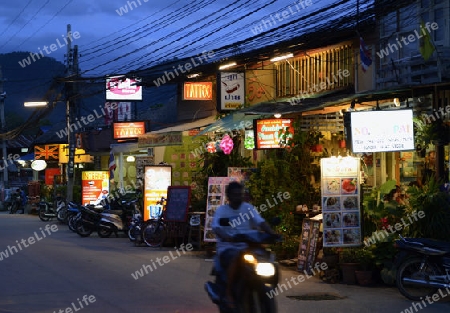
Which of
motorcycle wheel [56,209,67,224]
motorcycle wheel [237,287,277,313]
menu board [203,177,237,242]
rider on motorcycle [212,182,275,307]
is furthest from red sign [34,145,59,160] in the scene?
motorcycle wheel [237,287,277,313]

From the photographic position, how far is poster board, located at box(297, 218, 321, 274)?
13383 mm

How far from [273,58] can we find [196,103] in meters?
7.84

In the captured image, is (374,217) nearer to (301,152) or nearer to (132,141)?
(301,152)

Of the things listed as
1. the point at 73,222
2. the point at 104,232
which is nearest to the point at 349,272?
the point at 104,232

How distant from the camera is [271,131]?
54.2ft

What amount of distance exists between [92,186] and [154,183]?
8229mm

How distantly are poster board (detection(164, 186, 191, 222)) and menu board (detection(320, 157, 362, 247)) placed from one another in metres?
6.00

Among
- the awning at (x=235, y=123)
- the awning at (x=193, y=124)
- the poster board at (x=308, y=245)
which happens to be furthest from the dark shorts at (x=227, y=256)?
the awning at (x=193, y=124)

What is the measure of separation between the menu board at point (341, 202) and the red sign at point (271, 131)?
2.88m

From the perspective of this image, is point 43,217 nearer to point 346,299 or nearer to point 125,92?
point 125,92

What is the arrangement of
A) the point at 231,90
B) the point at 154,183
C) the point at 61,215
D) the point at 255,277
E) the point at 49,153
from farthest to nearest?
the point at 49,153
the point at 61,215
the point at 231,90
the point at 154,183
the point at 255,277

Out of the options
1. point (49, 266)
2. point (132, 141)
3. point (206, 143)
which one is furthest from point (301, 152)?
point (132, 141)

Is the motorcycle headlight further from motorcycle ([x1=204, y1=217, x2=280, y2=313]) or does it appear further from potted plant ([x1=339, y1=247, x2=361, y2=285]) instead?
potted plant ([x1=339, y1=247, x2=361, y2=285])

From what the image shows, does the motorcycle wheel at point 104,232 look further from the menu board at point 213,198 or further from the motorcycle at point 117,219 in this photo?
the menu board at point 213,198
